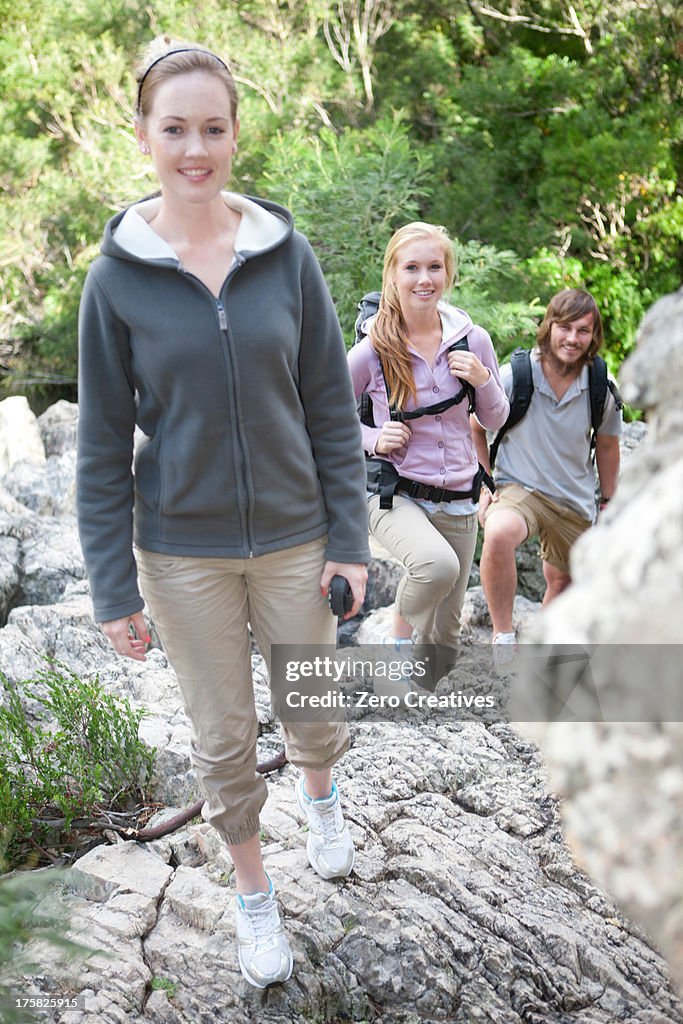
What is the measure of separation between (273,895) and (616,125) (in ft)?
33.4

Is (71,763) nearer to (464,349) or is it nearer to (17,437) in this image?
(464,349)

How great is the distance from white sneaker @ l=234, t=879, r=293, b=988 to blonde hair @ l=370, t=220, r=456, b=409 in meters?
1.73

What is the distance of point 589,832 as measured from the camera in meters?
0.87

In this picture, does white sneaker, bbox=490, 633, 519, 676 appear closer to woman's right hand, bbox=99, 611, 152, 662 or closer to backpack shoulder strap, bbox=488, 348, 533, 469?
backpack shoulder strap, bbox=488, 348, 533, 469

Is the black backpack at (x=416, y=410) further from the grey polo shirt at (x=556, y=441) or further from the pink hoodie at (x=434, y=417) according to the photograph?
the grey polo shirt at (x=556, y=441)

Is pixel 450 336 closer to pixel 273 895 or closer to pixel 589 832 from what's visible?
pixel 273 895

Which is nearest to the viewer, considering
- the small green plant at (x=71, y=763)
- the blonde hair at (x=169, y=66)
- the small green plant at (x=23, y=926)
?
the small green plant at (x=23, y=926)

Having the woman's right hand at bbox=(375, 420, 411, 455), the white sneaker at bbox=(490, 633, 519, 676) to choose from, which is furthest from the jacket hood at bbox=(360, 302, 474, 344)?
the white sneaker at bbox=(490, 633, 519, 676)

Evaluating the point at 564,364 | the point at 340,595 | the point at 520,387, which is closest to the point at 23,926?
the point at 340,595

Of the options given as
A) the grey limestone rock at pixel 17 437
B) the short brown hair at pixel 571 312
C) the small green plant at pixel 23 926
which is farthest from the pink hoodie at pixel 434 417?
the grey limestone rock at pixel 17 437

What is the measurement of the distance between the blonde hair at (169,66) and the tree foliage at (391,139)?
4838 millimetres

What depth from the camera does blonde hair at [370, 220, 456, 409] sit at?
3.31m

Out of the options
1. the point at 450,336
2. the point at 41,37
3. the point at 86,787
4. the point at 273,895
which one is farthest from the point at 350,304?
the point at 41,37

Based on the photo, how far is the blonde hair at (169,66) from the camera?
1937 mm
